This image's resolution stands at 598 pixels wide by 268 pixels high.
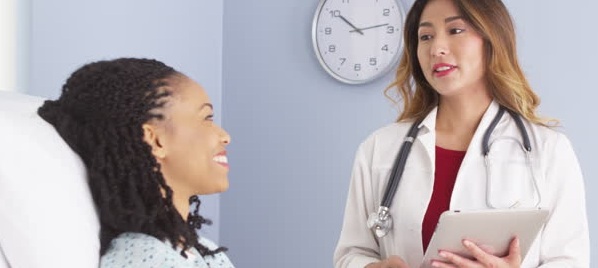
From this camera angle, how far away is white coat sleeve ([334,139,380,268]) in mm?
1826

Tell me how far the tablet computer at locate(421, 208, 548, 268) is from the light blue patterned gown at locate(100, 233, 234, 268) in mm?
494

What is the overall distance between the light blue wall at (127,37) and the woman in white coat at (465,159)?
872 mm

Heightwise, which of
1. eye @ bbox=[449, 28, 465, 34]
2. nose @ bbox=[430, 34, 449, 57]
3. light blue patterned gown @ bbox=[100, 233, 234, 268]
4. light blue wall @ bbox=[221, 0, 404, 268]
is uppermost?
eye @ bbox=[449, 28, 465, 34]

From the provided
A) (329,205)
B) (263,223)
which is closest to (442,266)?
(329,205)

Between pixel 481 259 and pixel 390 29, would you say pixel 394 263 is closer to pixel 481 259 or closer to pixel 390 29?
pixel 481 259

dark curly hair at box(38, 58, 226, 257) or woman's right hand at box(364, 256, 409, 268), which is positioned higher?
dark curly hair at box(38, 58, 226, 257)

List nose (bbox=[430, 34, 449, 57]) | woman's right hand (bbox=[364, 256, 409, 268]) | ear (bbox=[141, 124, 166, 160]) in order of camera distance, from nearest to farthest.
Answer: ear (bbox=[141, 124, 166, 160]), woman's right hand (bbox=[364, 256, 409, 268]), nose (bbox=[430, 34, 449, 57])

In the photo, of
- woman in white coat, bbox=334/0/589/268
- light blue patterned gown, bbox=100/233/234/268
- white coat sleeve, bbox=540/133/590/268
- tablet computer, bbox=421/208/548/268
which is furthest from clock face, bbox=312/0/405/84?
light blue patterned gown, bbox=100/233/234/268

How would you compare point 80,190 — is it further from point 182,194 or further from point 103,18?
point 103,18

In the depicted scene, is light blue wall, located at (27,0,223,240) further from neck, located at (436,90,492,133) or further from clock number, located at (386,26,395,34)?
neck, located at (436,90,492,133)

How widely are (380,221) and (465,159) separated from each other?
230 mm

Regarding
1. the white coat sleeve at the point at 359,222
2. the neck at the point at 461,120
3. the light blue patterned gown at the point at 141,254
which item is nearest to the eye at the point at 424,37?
the neck at the point at 461,120

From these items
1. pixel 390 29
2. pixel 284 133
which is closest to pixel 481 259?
pixel 390 29

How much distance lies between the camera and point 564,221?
167 centimetres
